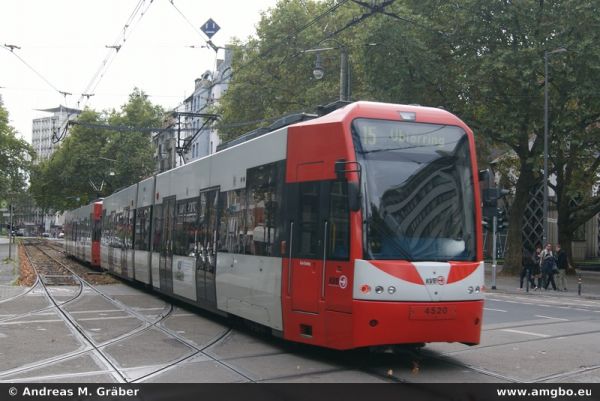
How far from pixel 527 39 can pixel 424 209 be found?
2128cm

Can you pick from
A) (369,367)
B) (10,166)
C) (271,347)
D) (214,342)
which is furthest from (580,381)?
(10,166)

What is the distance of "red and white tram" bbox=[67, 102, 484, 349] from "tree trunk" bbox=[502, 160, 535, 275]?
2396cm

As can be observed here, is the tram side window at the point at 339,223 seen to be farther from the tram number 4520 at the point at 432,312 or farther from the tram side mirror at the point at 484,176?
the tram side mirror at the point at 484,176

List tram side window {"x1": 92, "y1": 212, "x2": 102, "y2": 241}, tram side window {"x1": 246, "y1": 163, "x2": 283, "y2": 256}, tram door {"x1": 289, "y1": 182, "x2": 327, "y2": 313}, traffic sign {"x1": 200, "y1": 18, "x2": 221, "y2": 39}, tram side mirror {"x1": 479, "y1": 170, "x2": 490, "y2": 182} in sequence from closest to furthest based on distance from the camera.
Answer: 1. tram door {"x1": 289, "y1": 182, "x2": 327, "y2": 313}
2. tram side mirror {"x1": 479, "y1": 170, "x2": 490, "y2": 182}
3. tram side window {"x1": 246, "y1": 163, "x2": 283, "y2": 256}
4. traffic sign {"x1": 200, "y1": 18, "x2": 221, "y2": 39}
5. tram side window {"x1": 92, "y1": 212, "x2": 102, "y2": 241}

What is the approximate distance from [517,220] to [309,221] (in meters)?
25.4

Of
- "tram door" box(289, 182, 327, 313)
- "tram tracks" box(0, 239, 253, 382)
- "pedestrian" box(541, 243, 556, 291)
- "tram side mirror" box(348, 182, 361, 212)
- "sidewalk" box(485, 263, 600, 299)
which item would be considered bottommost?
"sidewalk" box(485, 263, 600, 299)

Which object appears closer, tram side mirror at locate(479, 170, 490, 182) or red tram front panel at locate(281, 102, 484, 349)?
red tram front panel at locate(281, 102, 484, 349)

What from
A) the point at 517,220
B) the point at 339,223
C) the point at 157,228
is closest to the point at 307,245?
the point at 339,223

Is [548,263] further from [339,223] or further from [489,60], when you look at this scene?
[339,223]

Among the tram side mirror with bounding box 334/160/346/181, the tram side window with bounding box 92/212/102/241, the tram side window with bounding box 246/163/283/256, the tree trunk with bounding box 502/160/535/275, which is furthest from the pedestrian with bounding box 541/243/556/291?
the tram side mirror with bounding box 334/160/346/181

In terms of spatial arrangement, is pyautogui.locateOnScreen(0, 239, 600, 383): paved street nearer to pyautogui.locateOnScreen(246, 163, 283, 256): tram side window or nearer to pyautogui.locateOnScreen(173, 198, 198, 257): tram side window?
pyautogui.locateOnScreen(173, 198, 198, 257): tram side window

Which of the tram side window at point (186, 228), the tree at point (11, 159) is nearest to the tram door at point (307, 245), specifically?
the tram side window at point (186, 228)

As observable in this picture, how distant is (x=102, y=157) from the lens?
6588 cm

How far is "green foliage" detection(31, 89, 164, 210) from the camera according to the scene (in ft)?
215
